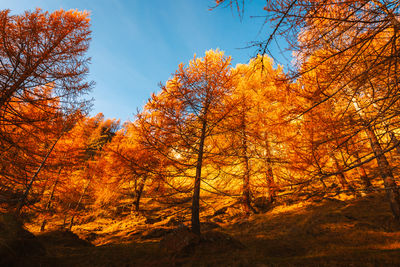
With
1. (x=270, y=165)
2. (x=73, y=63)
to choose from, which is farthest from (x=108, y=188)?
(x=270, y=165)

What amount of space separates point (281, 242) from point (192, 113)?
5.26 meters

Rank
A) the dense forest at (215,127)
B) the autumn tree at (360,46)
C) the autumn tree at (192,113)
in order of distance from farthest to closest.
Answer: the autumn tree at (192,113)
the dense forest at (215,127)
the autumn tree at (360,46)

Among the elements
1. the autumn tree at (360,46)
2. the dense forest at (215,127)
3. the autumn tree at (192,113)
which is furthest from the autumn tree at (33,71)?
the autumn tree at (360,46)

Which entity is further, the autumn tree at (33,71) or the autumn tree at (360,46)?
the autumn tree at (33,71)

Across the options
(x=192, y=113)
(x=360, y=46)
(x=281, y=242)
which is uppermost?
(x=192, y=113)

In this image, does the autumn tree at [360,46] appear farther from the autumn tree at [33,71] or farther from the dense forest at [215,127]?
the autumn tree at [33,71]

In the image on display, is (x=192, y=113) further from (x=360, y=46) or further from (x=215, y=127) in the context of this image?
(x=360, y=46)

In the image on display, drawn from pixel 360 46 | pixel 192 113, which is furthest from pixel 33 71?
pixel 360 46

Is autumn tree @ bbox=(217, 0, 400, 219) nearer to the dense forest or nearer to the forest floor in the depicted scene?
the dense forest

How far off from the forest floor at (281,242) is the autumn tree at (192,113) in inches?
59.2

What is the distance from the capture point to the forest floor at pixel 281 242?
12.9 ft

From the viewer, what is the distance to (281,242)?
5.40 metres

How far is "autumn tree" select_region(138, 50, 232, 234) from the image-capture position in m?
5.58

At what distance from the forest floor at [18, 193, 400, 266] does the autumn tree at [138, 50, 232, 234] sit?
1.50 m
